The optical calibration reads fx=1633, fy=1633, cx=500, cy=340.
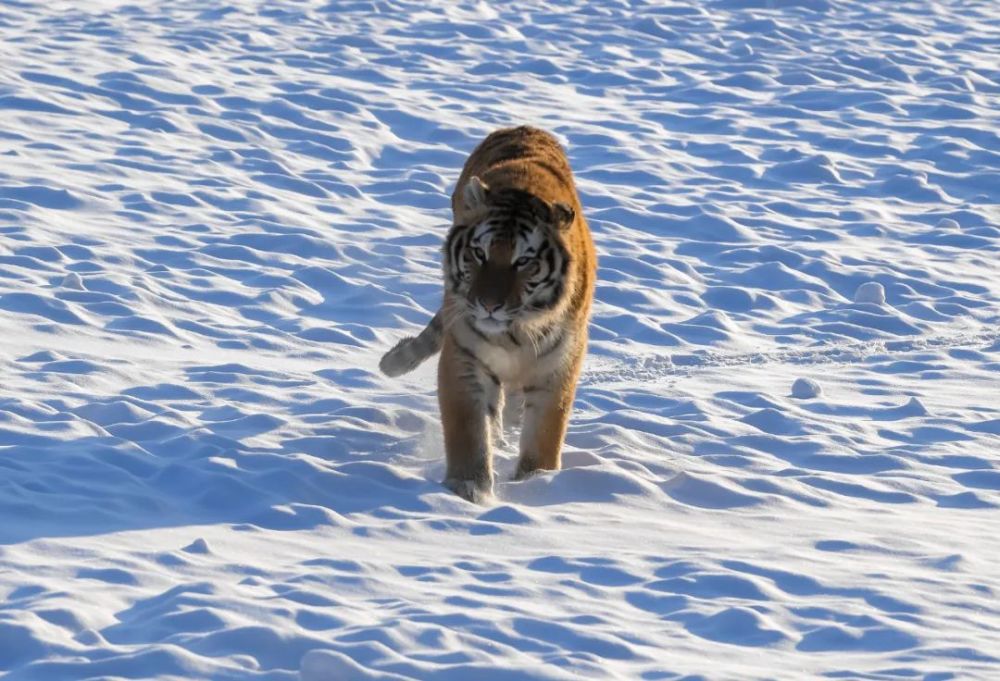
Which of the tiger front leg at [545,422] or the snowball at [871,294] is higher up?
the tiger front leg at [545,422]

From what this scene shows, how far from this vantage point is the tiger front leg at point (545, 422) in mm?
6156

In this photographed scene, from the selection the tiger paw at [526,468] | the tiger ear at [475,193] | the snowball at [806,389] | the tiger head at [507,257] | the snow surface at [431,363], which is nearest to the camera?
the snow surface at [431,363]

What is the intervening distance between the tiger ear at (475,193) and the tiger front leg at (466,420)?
1.79 ft

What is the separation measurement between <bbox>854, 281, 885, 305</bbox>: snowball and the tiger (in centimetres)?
370

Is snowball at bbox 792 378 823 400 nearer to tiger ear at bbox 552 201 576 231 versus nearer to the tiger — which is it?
the tiger

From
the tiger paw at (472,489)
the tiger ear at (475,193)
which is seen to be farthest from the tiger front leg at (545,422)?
the tiger ear at (475,193)

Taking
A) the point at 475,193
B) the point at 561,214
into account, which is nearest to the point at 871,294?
the point at 561,214

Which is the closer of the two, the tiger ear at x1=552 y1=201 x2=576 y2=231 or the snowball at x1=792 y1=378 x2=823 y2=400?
the tiger ear at x1=552 y1=201 x2=576 y2=231

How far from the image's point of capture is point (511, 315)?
5.77 metres

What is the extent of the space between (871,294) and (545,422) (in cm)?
417

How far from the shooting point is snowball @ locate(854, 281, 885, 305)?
973 centimetres

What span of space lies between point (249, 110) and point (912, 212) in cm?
527

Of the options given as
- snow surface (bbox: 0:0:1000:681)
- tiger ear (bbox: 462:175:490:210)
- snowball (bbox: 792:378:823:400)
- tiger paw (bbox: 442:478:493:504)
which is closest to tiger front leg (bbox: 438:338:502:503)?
tiger paw (bbox: 442:478:493:504)

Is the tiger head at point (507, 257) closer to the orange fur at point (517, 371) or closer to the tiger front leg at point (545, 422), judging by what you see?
the orange fur at point (517, 371)
